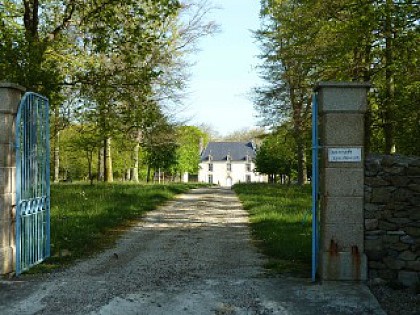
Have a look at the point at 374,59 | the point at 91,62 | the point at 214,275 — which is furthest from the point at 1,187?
the point at 374,59

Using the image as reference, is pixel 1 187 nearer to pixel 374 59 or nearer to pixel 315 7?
pixel 315 7

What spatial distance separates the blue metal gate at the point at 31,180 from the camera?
711cm

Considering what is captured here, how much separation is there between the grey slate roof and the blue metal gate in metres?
91.6

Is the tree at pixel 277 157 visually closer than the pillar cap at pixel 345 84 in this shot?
No

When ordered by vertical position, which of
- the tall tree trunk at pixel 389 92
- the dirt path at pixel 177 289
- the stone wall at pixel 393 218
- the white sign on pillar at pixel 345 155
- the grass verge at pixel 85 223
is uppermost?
the tall tree trunk at pixel 389 92

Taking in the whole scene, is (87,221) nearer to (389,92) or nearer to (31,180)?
(31,180)

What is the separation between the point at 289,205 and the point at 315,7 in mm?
7191

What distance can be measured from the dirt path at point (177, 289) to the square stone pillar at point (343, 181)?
330 millimetres

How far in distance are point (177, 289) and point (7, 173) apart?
3.09m

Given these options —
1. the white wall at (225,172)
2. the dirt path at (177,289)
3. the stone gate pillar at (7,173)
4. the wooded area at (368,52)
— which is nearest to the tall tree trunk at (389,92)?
the wooded area at (368,52)

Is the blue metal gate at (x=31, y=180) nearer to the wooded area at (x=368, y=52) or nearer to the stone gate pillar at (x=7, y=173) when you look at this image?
the stone gate pillar at (x=7, y=173)

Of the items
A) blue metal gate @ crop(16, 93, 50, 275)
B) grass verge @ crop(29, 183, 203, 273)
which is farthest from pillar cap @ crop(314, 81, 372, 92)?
grass verge @ crop(29, 183, 203, 273)

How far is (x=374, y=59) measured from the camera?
651 inches

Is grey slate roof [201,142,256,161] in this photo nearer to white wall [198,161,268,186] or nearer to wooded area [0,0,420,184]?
white wall [198,161,268,186]
